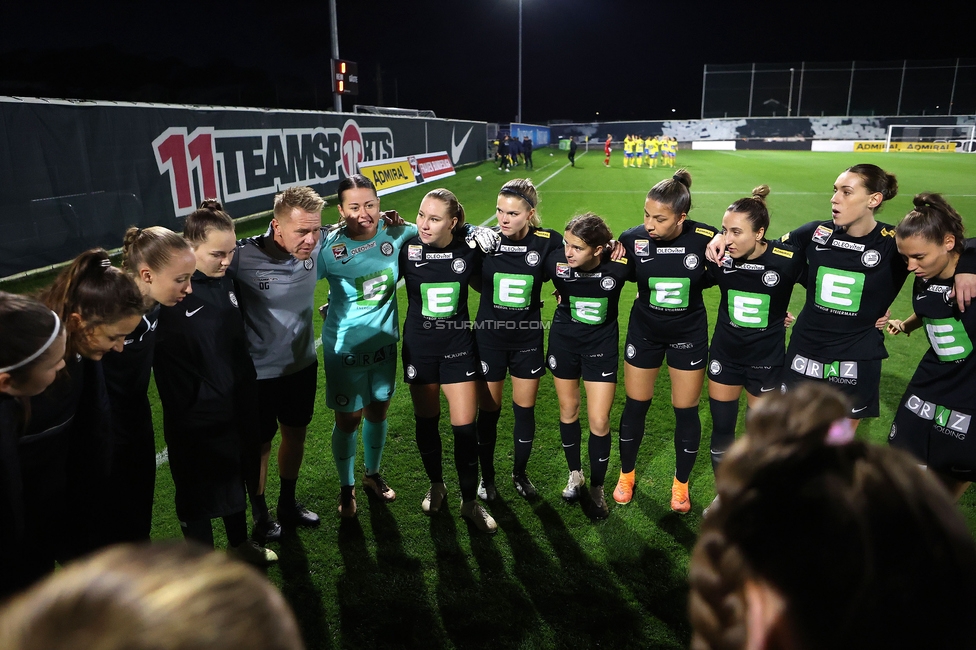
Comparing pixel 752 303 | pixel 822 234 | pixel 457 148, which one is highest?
pixel 457 148

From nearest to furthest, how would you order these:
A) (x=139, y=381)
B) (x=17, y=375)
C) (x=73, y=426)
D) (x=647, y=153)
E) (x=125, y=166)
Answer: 1. (x=17, y=375)
2. (x=73, y=426)
3. (x=139, y=381)
4. (x=125, y=166)
5. (x=647, y=153)

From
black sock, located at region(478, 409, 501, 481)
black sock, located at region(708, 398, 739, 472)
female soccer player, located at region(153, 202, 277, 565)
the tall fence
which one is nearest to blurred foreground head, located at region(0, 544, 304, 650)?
female soccer player, located at region(153, 202, 277, 565)

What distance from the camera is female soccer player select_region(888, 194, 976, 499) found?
3096 mm

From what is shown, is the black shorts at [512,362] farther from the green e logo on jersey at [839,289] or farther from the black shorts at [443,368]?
the green e logo on jersey at [839,289]

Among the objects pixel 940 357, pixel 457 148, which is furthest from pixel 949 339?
pixel 457 148

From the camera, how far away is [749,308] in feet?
12.2

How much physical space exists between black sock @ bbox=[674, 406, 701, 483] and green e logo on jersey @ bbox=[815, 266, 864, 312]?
1.02m

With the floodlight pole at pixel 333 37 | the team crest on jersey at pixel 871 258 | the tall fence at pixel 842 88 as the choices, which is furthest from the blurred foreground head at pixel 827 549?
the tall fence at pixel 842 88

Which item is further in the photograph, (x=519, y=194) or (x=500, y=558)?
(x=519, y=194)

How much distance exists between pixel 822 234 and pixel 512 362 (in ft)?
6.77

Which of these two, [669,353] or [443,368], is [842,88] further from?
[443,368]

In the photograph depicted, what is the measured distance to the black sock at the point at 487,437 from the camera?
13.1ft

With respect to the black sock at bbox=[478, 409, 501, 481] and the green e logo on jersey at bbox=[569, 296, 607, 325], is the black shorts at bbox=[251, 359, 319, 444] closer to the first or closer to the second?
the black sock at bbox=[478, 409, 501, 481]

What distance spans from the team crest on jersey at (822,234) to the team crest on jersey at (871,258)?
0.77 feet
